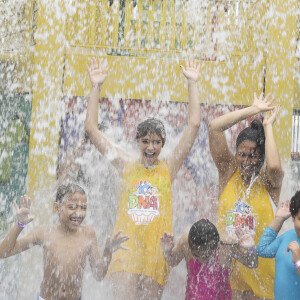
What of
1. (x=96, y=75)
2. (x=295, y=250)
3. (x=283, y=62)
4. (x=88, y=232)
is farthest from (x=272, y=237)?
(x=283, y=62)

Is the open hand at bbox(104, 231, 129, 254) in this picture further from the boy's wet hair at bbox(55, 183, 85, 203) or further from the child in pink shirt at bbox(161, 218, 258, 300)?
the boy's wet hair at bbox(55, 183, 85, 203)

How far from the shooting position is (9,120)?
15.6 feet

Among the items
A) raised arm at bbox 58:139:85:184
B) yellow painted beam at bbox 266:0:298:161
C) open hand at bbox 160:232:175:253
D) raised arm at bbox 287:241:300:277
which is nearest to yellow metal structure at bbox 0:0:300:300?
yellow painted beam at bbox 266:0:298:161

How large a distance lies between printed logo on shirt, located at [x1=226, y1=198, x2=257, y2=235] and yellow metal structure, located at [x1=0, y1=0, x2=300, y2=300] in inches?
60.8

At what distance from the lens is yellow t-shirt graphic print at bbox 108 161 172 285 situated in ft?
9.61

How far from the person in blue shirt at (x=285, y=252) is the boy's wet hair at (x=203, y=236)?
0.80ft

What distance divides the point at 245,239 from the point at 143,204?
0.67 m

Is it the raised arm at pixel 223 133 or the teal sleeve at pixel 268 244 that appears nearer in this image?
the teal sleeve at pixel 268 244

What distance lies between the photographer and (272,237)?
266 cm

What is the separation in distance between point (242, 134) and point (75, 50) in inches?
83.9

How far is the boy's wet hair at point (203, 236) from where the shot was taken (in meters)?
2.70

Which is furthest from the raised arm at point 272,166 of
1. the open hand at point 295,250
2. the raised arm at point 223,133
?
the open hand at point 295,250

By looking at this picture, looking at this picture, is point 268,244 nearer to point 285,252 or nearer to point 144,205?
point 285,252

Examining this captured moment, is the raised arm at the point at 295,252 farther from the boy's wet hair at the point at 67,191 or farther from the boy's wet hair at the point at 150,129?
A: the boy's wet hair at the point at 67,191
